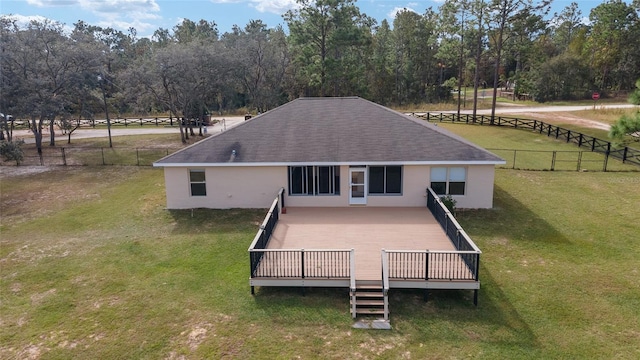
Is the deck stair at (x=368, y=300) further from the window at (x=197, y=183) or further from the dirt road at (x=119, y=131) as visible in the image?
the dirt road at (x=119, y=131)

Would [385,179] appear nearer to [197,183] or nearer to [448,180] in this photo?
[448,180]

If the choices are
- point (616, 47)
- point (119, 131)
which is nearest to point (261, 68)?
point (119, 131)

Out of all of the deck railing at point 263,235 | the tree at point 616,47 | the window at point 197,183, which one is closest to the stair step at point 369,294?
the deck railing at point 263,235

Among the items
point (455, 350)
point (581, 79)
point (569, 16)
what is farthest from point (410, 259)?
point (569, 16)

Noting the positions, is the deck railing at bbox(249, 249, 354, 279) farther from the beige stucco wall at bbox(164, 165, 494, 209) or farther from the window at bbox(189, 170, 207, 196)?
the window at bbox(189, 170, 207, 196)

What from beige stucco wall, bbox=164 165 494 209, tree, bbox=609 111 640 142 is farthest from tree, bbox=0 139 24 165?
tree, bbox=609 111 640 142

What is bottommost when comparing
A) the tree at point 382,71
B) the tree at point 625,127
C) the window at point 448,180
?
the window at point 448,180
